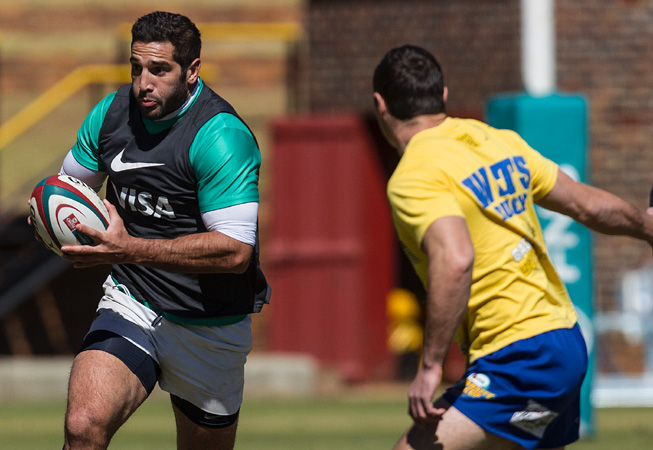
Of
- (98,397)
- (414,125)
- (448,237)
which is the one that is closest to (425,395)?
(448,237)

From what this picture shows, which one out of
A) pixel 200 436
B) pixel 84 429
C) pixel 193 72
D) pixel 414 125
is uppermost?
pixel 193 72

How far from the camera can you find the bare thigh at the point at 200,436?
17.2ft

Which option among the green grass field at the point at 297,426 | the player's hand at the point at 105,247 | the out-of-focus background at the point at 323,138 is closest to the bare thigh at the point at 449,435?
the player's hand at the point at 105,247

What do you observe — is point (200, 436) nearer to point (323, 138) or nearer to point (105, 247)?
point (105, 247)

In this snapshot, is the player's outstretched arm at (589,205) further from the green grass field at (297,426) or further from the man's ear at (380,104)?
the green grass field at (297,426)

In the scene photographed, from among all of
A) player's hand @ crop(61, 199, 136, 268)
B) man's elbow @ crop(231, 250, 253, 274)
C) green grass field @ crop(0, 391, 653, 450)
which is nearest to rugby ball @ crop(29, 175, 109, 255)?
player's hand @ crop(61, 199, 136, 268)

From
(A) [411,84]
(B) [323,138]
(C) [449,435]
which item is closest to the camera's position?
(C) [449,435]

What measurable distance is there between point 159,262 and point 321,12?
10933 mm

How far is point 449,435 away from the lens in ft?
13.6

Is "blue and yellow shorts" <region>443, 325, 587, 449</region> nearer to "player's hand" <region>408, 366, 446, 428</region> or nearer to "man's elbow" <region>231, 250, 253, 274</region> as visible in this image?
"player's hand" <region>408, 366, 446, 428</region>

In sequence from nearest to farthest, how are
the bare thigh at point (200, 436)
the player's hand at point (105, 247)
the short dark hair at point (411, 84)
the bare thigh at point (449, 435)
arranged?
the bare thigh at point (449, 435), the short dark hair at point (411, 84), the player's hand at point (105, 247), the bare thigh at point (200, 436)

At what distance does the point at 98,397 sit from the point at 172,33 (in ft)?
4.96

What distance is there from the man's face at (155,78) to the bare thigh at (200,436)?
1.37m

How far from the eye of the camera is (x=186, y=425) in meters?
5.25
